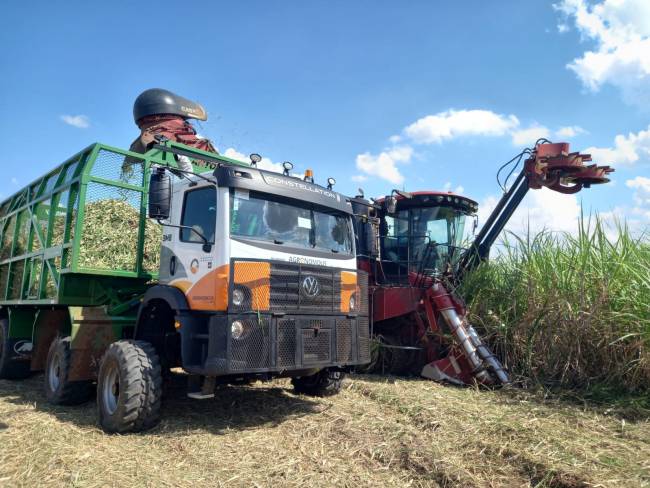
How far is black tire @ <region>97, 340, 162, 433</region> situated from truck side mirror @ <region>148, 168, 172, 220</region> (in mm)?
1360

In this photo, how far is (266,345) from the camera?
485 centimetres

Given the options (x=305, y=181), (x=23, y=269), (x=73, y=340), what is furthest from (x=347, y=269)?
(x=23, y=269)

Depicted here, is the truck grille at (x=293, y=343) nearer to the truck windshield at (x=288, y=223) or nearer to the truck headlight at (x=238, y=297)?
the truck headlight at (x=238, y=297)

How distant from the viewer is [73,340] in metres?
5.97

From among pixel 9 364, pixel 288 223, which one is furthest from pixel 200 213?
pixel 9 364

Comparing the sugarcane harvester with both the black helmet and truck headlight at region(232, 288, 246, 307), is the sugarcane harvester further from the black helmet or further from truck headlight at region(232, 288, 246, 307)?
the black helmet

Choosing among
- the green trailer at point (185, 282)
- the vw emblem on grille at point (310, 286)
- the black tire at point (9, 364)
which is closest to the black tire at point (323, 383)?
the green trailer at point (185, 282)

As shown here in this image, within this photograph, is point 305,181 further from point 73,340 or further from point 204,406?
point 73,340

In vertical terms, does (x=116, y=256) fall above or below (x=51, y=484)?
above

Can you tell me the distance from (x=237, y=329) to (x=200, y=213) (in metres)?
1.33

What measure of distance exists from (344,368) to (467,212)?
4.12 metres

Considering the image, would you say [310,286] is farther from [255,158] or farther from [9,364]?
[9,364]

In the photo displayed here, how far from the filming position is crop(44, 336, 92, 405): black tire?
6.07 meters

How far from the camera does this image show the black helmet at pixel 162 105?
9.31m
